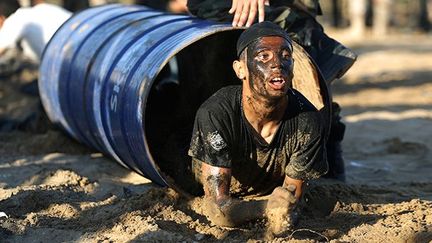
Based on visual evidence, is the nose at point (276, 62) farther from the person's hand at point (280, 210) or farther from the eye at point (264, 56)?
the person's hand at point (280, 210)

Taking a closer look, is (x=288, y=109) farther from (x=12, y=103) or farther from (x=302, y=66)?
(x=12, y=103)

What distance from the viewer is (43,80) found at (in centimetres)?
676

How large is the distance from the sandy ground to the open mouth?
665 millimetres

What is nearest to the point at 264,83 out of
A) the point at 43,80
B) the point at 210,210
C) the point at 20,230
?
the point at 210,210

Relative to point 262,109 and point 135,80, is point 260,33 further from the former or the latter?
point 135,80

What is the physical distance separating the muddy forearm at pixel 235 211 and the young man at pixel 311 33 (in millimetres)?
1420

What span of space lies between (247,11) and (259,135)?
2.62 feet

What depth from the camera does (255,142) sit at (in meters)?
4.34

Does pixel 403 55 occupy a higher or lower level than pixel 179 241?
lower

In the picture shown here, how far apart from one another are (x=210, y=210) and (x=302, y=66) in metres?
1.33

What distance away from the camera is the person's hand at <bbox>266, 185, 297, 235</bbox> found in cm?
389

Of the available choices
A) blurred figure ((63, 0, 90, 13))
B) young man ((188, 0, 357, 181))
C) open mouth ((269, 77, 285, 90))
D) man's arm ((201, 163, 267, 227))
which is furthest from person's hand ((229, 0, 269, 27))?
blurred figure ((63, 0, 90, 13))

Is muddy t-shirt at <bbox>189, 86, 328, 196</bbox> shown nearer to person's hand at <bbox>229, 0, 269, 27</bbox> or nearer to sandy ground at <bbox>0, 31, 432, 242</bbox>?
sandy ground at <bbox>0, 31, 432, 242</bbox>

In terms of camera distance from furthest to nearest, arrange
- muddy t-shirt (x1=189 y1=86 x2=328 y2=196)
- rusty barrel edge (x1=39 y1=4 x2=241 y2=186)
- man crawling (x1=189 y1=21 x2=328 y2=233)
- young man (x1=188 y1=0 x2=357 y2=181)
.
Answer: young man (x1=188 y1=0 x2=357 y2=181) < rusty barrel edge (x1=39 y1=4 x2=241 y2=186) < muddy t-shirt (x1=189 y1=86 x2=328 y2=196) < man crawling (x1=189 y1=21 x2=328 y2=233)
